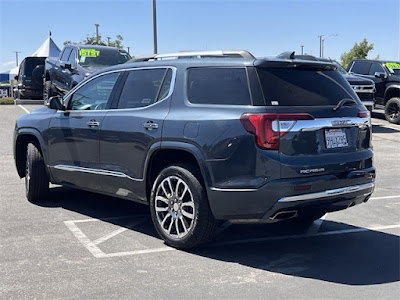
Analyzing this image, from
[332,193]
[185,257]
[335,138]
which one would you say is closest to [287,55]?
[335,138]

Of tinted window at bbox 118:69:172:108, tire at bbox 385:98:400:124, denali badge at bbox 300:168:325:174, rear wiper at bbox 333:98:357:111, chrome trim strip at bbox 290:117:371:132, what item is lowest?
tire at bbox 385:98:400:124

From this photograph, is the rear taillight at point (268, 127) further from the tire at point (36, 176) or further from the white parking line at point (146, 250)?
the tire at point (36, 176)

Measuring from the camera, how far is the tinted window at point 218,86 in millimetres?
4773

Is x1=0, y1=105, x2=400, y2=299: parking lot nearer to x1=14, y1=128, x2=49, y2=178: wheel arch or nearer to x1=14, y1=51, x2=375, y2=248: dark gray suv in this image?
x1=14, y1=51, x2=375, y2=248: dark gray suv

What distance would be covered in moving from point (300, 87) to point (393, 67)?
15.5 meters

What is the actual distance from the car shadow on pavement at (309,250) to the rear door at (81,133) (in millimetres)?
578

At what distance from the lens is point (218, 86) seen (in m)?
4.99

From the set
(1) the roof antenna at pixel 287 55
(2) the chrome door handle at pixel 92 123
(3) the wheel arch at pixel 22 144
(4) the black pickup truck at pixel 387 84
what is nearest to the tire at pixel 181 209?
(2) the chrome door handle at pixel 92 123

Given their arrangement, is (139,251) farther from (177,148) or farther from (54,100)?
(54,100)

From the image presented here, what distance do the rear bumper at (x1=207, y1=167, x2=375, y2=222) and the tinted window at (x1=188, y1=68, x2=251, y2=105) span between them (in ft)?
2.68

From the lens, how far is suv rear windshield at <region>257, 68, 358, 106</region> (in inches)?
185

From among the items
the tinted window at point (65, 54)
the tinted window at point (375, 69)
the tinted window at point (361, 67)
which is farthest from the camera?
the tinted window at point (361, 67)

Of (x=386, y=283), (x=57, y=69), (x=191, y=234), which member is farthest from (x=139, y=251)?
(x=57, y=69)

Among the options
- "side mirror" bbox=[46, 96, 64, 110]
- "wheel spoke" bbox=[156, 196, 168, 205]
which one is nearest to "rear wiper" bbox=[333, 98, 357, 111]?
"wheel spoke" bbox=[156, 196, 168, 205]
